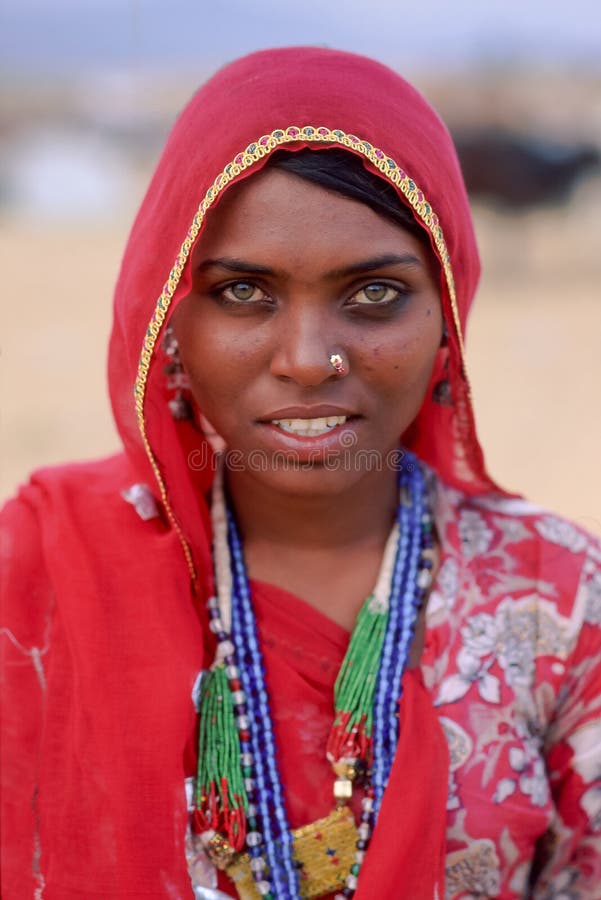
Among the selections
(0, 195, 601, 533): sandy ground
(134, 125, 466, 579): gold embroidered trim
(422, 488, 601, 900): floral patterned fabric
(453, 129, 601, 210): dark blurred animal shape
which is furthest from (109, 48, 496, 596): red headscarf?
(453, 129, 601, 210): dark blurred animal shape

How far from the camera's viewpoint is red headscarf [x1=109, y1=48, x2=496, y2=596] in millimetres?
1613

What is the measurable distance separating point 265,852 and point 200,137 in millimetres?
1211

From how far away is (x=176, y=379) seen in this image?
191cm

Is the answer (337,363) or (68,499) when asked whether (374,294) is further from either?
(68,499)

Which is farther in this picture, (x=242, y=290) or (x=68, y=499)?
(x=68, y=499)

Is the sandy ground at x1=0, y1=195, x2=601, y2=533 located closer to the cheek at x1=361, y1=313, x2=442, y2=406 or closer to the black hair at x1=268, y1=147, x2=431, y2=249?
the cheek at x1=361, y1=313, x2=442, y2=406

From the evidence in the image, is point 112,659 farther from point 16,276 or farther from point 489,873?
point 16,276

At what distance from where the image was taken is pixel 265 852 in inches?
67.6

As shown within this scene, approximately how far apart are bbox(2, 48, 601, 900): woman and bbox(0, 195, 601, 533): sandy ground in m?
0.55

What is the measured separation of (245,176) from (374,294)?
28cm

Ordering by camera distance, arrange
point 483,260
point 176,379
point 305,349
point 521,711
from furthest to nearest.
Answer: point 483,260 < point 176,379 < point 521,711 < point 305,349

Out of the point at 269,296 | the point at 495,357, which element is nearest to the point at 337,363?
the point at 269,296

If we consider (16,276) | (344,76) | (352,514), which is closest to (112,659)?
(352,514)

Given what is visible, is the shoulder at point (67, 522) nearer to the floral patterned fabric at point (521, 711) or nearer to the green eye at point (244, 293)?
the green eye at point (244, 293)
